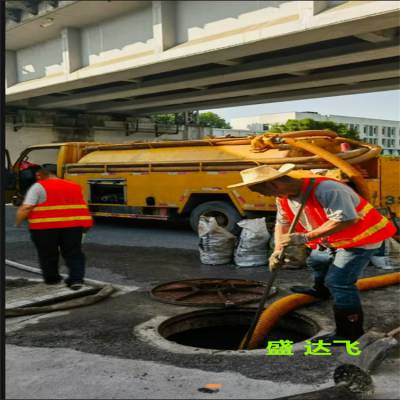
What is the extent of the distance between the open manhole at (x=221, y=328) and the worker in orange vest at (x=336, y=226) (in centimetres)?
76

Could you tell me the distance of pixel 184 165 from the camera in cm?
1033

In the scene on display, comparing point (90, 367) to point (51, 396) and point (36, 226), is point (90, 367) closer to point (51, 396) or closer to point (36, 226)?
point (51, 396)

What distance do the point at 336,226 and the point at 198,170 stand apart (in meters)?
6.41

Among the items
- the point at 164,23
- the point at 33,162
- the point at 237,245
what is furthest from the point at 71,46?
the point at 33,162

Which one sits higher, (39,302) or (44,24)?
(44,24)

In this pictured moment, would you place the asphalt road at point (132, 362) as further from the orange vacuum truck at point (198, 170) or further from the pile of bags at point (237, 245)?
the orange vacuum truck at point (198, 170)

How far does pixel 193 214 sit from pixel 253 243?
2985 millimetres

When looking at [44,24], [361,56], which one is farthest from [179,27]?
[361,56]

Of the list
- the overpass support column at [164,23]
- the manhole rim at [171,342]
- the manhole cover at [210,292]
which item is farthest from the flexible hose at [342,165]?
the overpass support column at [164,23]

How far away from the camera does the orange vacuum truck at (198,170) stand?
844 centimetres

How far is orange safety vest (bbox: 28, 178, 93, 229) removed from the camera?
5.80 metres

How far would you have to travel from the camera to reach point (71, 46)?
315 centimetres

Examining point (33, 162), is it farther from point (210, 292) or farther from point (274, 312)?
point (274, 312)

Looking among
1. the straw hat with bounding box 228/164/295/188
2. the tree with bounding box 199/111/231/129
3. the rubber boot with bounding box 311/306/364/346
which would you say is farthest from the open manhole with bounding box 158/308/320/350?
the tree with bounding box 199/111/231/129
